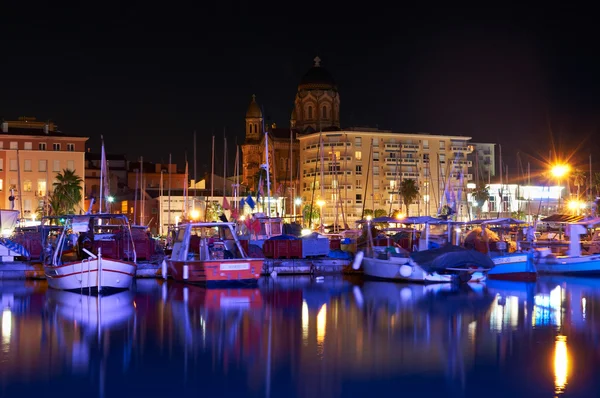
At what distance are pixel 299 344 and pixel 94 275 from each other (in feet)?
50.3

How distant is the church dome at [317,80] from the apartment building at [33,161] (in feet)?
143

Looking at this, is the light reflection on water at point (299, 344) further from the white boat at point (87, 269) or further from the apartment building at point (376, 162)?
the apartment building at point (376, 162)

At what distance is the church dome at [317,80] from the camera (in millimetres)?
131000

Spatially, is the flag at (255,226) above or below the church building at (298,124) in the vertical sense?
below

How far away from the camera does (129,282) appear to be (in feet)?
110

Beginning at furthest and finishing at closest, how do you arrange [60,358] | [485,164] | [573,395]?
[485,164]
[60,358]
[573,395]

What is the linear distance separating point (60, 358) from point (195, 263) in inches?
708

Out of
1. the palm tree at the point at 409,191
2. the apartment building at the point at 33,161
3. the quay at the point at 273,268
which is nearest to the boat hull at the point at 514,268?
the quay at the point at 273,268

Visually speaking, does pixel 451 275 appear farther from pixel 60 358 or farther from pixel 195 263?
pixel 60 358

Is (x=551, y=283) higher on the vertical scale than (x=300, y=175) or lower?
lower

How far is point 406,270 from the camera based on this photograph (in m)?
38.6

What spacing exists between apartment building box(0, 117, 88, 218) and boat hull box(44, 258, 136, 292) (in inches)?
2562

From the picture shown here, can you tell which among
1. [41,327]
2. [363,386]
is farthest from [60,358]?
[363,386]

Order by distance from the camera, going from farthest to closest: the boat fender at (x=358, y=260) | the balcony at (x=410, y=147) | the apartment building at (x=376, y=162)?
the balcony at (x=410, y=147) < the apartment building at (x=376, y=162) < the boat fender at (x=358, y=260)
